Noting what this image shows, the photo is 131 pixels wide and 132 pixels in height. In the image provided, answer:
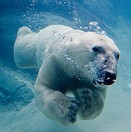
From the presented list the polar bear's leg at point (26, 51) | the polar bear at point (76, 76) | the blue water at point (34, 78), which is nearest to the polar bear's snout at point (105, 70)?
the polar bear at point (76, 76)

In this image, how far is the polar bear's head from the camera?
365cm

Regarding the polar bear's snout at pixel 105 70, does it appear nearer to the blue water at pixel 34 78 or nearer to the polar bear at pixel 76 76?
the polar bear at pixel 76 76

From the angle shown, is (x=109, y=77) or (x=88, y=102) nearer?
(x=109, y=77)

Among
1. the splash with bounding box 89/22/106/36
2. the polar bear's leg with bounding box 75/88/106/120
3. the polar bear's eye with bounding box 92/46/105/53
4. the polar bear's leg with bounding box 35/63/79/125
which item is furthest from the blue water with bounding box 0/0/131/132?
the polar bear's eye with bounding box 92/46/105/53

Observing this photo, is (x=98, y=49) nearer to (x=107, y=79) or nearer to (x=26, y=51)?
(x=107, y=79)

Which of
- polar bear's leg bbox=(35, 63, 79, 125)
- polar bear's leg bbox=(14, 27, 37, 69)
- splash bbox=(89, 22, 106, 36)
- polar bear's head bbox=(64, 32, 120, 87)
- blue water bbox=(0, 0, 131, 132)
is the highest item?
polar bear's head bbox=(64, 32, 120, 87)

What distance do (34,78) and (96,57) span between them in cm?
499

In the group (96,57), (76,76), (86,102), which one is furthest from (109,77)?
(76,76)

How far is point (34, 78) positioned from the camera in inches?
345

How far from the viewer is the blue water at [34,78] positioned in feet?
22.3

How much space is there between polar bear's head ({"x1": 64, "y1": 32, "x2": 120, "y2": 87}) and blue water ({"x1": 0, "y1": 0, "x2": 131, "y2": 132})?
244 centimetres

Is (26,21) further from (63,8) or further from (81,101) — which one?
(81,101)

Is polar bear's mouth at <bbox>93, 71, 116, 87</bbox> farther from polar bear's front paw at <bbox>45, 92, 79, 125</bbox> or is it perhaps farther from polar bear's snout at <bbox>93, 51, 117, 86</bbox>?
polar bear's front paw at <bbox>45, 92, 79, 125</bbox>

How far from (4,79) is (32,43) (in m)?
1.93
